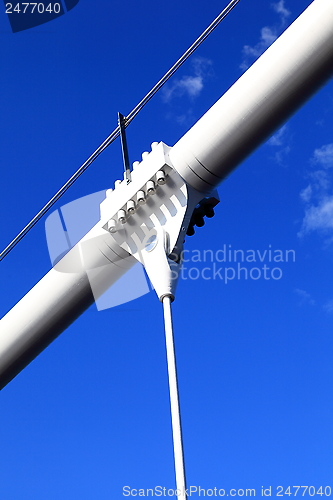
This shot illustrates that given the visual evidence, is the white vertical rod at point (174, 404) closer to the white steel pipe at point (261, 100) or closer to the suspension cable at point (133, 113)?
the white steel pipe at point (261, 100)

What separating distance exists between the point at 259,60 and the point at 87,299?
4.43 meters

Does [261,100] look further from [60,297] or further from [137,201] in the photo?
[60,297]

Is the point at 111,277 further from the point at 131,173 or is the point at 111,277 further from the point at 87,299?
the point at 131,173

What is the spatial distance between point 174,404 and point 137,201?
9.35 ft

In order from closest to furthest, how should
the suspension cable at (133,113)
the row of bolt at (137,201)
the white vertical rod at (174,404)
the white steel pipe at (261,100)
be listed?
1. the white vertical rod at (174,404)
2. the white steel pipe at (261,100)
3. the row of bolt at (137,201)
4. the suspension cable at (133,113)

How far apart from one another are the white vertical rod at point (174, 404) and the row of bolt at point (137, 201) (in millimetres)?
1389

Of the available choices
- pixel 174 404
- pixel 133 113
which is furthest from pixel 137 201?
pixel 174 404

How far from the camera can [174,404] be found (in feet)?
20.8

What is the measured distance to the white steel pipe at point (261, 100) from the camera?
6.41 meters

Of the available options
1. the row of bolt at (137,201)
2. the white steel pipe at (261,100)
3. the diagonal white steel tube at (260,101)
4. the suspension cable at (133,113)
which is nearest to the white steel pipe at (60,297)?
the row of bolt at (137,201)

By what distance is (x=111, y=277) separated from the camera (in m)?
8.63

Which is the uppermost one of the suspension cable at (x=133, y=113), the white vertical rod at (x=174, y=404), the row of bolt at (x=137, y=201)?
the suspension cable at (x=133, y=113)

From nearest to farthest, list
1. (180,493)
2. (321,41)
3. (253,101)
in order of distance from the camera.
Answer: (180,493) < (321,41) < (253,101)

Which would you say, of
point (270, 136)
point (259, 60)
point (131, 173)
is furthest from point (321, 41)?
point (131, 173)
